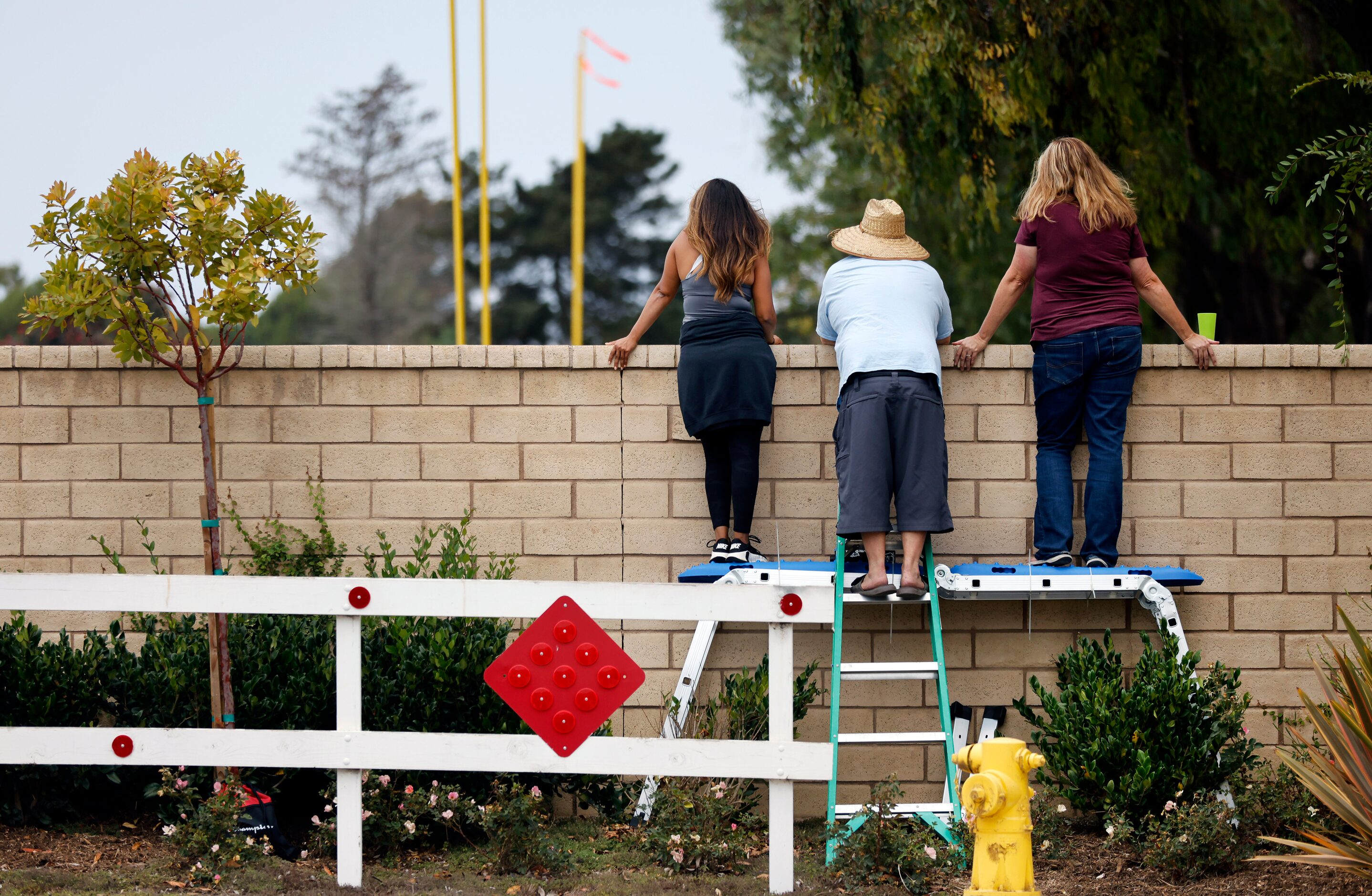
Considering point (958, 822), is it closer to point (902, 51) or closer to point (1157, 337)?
point (902, 51)

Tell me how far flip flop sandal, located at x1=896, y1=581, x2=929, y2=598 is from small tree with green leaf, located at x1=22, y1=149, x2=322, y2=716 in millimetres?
2708

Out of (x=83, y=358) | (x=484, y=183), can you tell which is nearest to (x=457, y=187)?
(x=484, y=183)

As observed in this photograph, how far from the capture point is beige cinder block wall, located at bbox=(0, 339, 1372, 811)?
5910 mm

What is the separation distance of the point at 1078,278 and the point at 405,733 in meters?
3.44

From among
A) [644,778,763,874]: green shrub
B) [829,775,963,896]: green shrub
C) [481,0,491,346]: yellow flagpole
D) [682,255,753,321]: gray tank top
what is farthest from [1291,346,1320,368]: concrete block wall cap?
[481,0,491,346]: yellow flagpole

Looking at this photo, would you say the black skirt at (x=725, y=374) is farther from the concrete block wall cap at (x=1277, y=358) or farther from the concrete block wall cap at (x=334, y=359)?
the concrete block wall cap at (x=1277, y=358)

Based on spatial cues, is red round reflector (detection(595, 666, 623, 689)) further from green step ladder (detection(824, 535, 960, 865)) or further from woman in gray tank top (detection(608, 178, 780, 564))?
woman in gray tank top (detection(608, 178, 780, 564))

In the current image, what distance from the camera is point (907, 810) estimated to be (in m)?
4.97

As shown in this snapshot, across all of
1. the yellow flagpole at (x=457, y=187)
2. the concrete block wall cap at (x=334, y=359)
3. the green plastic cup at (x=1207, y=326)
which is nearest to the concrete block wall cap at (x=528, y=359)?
the concrete block wall cap at (x=334, y=359)

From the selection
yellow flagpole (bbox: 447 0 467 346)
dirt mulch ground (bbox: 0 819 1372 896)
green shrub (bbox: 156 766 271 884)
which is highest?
yellow flagpole (bbox: 447 0 467 346)

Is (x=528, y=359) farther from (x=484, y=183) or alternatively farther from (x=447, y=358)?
(x=484, y=183)

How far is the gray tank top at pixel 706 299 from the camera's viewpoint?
5734 millimetres

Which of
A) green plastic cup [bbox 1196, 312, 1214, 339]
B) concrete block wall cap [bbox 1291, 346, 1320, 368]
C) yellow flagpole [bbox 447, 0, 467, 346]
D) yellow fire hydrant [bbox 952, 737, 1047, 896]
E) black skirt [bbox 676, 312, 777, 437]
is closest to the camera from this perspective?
yellow fire hydrant [bbox 952, 737, 1047, 896]

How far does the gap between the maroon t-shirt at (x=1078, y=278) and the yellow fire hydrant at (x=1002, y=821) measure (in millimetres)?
2216
